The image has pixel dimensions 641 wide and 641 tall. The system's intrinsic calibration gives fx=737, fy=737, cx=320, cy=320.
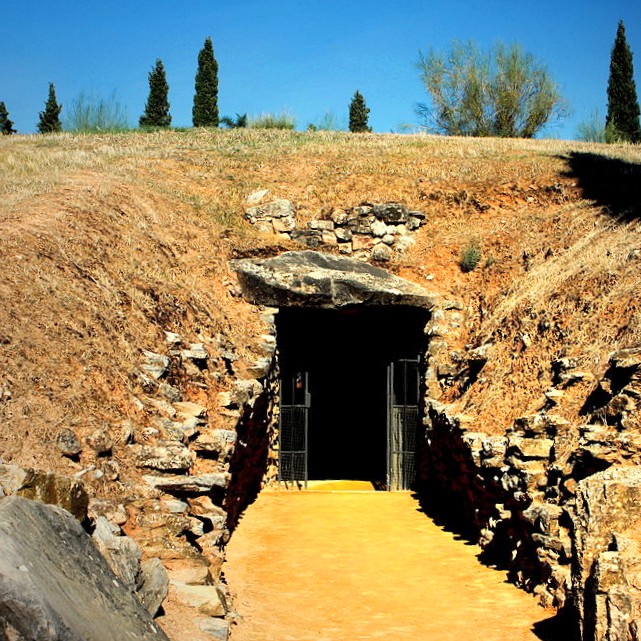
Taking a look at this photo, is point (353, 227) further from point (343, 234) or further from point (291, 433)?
point (291, 433)

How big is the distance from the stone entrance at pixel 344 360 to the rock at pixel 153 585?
9916 mm

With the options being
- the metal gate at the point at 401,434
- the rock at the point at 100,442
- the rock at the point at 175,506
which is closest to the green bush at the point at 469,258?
the metal gate at the point at 401,434

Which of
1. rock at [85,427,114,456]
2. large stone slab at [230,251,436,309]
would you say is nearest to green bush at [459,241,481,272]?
large stone slab at [230,251,436,309]

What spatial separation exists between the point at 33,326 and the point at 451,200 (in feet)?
41.1

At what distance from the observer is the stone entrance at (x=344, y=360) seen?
1631 centimetres

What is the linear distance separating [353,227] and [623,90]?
795 inches

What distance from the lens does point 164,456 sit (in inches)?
345

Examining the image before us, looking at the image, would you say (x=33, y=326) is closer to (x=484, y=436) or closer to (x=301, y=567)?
(x=301, y=567)

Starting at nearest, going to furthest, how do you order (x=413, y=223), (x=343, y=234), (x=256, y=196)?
(x=343, y=234), (x=413, y=223), (x=256, y=196)

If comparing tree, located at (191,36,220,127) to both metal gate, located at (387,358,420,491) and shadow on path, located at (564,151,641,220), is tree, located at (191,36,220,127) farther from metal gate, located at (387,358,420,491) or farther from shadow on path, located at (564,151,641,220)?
metal gate, located at (387,358,420,491)

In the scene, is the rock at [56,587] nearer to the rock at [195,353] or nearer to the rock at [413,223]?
the rock at [195,353]

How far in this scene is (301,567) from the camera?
10453 millimetres

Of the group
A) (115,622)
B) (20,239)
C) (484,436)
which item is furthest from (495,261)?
(115,622)

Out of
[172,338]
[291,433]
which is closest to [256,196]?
[291,433]
